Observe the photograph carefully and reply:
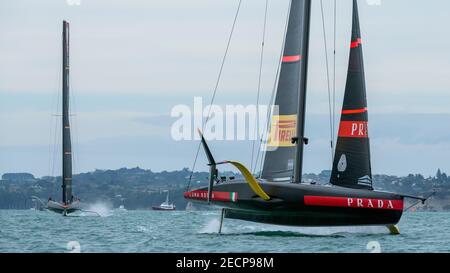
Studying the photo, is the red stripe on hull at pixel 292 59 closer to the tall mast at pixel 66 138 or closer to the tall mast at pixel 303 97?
the tall mast at pixel 303 97

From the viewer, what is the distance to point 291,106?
2331 cm

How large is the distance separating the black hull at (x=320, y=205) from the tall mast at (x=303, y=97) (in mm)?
1390

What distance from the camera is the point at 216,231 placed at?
2475 centimetres

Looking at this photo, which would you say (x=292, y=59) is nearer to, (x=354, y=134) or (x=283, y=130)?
(x=283, y=130)

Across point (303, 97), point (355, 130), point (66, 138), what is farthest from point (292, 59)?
point (66, 138)

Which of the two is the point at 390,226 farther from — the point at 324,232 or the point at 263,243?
the point at 263,243

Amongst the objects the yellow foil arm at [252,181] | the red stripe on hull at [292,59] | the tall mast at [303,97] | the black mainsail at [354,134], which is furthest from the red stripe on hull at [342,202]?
the red stripe on hull at [292,59]

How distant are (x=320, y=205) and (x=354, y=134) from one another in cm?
275

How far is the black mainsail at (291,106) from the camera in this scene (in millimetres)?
22828

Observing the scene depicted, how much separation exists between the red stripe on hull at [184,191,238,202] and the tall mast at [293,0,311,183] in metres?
1.66

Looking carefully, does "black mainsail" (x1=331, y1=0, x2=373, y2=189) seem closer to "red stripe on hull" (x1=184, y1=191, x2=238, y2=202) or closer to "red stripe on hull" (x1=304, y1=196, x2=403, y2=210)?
"red stripe on hull" (x1=304, y1=196, x2=403, y2=210)
